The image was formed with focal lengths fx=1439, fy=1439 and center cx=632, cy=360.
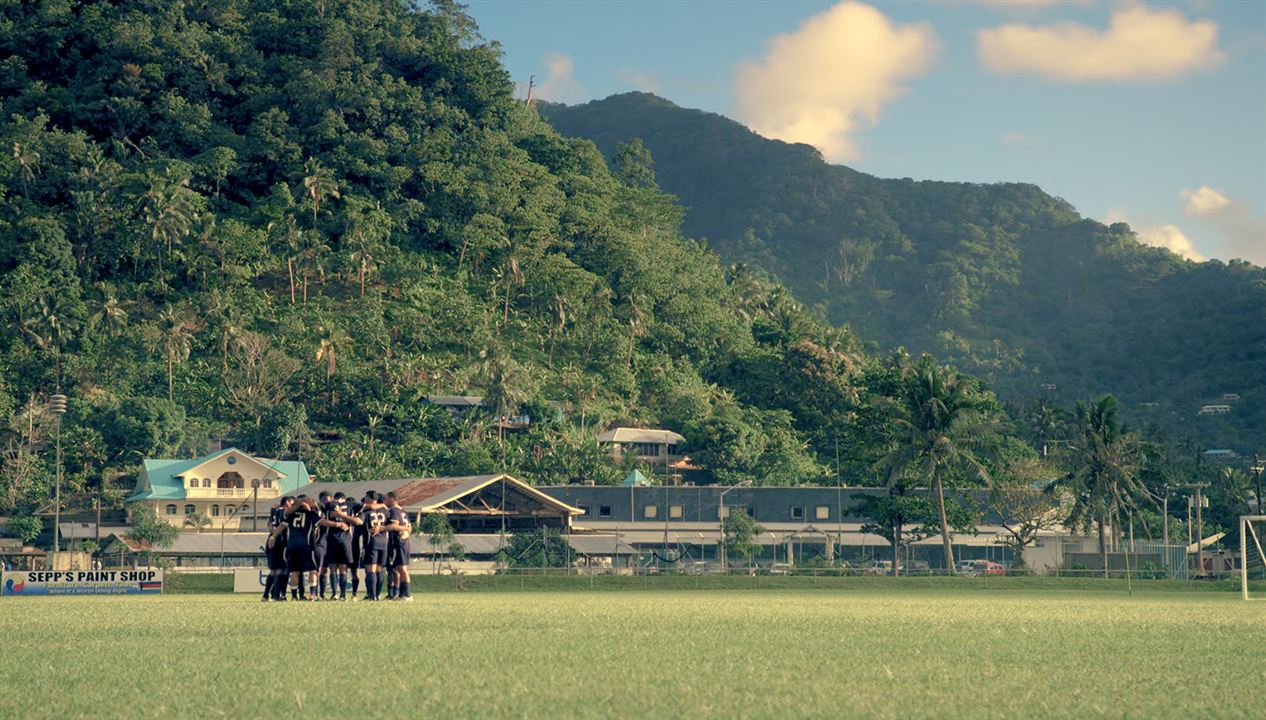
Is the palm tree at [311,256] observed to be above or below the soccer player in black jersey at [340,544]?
above

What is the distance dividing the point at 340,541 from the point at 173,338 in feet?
359

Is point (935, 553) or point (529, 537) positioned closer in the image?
point (529, 537)

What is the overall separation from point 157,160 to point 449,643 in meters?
Result: 148

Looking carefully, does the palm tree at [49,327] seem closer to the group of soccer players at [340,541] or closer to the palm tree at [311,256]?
the palm tree at [311,256]

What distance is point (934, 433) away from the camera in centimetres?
7719

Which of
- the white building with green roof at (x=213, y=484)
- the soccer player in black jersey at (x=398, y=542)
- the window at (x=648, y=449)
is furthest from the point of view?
the window at (x=648, y=449)

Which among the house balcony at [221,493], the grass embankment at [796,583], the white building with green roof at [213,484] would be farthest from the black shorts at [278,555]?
the house balcony at [221,493]

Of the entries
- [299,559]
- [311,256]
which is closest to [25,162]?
[311,256]

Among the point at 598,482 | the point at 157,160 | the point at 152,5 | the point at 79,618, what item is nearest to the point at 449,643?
the point at 79,618

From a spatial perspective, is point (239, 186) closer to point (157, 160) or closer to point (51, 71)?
Answer: point (157, 160)

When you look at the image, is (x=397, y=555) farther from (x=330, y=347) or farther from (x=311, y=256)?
(x=311, y=256)

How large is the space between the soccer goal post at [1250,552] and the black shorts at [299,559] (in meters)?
21.1

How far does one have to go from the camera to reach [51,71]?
531 feet

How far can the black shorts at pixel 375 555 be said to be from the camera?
2486 centimetres
